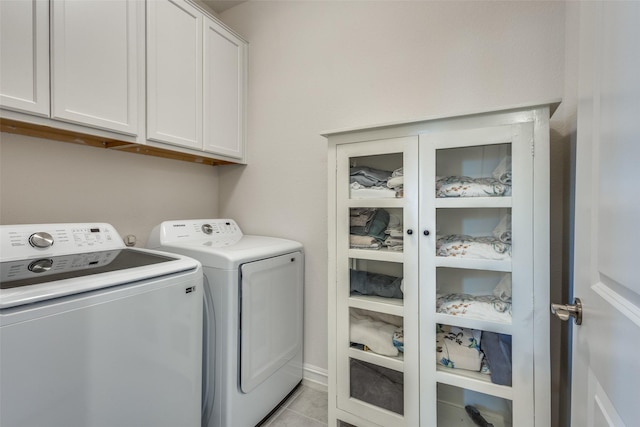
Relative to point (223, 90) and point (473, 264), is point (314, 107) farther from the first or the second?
point (473, 264)

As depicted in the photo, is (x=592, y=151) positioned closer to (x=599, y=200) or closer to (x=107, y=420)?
(x=599, y=200)

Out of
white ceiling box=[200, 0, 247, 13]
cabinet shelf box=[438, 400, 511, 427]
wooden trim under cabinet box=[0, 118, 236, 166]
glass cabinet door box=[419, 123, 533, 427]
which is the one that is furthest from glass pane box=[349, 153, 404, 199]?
white ceiling box=[200, 0, 247, 13]

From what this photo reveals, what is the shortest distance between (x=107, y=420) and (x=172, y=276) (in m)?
0.50

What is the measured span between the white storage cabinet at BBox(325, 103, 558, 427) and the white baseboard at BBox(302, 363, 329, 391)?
1.45 feet

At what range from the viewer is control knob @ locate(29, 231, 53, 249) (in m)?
1.26

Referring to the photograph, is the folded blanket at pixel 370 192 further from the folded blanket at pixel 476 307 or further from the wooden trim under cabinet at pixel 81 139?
the wooden trim under cabinet at pixel 81 139

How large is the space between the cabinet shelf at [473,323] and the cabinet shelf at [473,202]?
19.3 inches

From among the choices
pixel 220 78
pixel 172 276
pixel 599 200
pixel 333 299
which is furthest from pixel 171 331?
pixel 220 78

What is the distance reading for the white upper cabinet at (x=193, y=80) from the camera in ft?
5.40

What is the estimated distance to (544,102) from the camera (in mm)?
1075

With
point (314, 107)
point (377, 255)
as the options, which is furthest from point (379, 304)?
point (314, 107)

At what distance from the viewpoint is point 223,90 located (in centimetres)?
207

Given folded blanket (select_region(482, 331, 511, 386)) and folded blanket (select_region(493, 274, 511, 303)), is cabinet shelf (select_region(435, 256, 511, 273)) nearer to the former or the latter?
folded blanket (select_region(493, 274, 511, 303))

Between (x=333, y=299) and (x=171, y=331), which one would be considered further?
(x=333, y=299)
